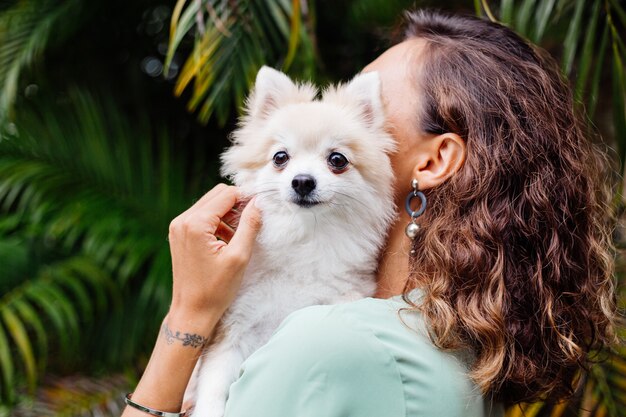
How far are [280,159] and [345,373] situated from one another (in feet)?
2.41

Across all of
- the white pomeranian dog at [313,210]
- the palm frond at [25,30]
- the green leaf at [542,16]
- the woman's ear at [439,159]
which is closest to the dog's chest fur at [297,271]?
the white pomeranian dog at [313,210]

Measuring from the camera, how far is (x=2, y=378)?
10.2ft

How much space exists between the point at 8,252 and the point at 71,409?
0.81 metres

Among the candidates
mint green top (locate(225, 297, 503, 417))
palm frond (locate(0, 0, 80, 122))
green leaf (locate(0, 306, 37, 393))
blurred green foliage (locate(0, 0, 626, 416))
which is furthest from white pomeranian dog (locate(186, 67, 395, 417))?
palm frond (locate(0, 0, 80, 122))

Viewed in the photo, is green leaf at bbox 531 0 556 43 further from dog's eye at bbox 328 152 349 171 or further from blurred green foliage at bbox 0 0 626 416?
dog's eye at bbox 328 152 349 171

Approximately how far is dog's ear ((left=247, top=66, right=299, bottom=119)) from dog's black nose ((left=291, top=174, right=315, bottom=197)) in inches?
13.2

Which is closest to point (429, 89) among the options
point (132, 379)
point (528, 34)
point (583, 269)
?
point (583, 269)

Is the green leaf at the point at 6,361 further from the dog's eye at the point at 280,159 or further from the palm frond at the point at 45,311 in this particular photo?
the dog's eye at the point at 280,159

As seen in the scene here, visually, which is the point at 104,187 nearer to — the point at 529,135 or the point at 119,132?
the point at 119,132

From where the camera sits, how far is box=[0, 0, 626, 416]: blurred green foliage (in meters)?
2.83

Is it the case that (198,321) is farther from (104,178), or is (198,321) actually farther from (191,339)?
(104,178)

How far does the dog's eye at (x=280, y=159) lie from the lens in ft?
5.95

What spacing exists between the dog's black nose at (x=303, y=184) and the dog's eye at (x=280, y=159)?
4.5 inches

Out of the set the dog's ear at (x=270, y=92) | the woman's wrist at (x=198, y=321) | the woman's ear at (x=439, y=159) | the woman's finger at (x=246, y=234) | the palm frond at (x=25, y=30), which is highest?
the palm frond at (x=25, y=30)
